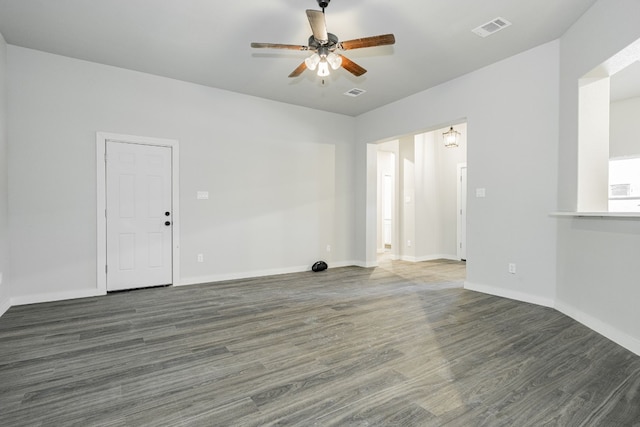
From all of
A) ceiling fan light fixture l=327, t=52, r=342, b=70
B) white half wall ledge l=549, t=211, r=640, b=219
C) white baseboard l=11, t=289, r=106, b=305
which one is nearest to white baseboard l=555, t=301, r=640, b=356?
white half wall ledge l=549, t=211, r=640, b=219

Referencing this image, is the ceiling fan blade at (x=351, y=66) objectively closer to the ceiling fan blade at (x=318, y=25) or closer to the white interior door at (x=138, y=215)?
the ceiling fan blade at (x=318, y=25)

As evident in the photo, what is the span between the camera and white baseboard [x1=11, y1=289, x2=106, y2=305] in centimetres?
389

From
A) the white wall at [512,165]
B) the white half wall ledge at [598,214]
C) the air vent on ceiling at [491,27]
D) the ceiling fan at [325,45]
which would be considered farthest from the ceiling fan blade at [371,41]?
the white half wall ledge at [598,214]

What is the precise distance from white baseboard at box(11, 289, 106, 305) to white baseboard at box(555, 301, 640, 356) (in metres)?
5.51

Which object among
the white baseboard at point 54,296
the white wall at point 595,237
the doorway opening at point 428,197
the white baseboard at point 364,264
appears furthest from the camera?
the doorway opening at point 428,197

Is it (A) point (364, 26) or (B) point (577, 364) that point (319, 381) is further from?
(A) point (364, 26)

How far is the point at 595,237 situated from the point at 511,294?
130cm

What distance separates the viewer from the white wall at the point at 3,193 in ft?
11.8

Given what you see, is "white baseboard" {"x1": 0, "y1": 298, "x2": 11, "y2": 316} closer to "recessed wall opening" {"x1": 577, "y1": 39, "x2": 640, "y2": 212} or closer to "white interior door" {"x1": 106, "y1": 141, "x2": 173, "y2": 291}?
"white interior door" {"x1": 106, "y1": 141, "x2": 173, "y2": 291}

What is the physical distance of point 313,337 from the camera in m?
2.88

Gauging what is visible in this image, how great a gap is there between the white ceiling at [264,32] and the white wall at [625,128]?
3137mm

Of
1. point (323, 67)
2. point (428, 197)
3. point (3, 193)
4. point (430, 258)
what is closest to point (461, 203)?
point (428, 197)

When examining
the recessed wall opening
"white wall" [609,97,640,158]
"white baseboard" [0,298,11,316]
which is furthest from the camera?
"white wall" [609,97,640,158]

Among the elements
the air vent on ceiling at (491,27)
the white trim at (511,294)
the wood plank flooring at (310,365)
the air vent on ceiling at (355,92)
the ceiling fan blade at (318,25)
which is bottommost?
the wood plank flooring at (310,365)
